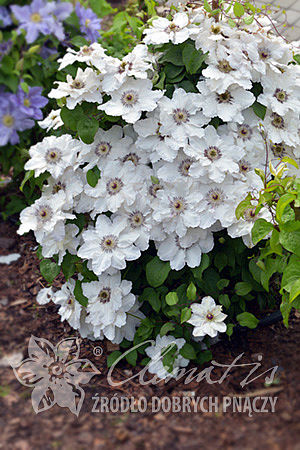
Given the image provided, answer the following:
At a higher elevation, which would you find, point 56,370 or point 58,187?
point 58,187

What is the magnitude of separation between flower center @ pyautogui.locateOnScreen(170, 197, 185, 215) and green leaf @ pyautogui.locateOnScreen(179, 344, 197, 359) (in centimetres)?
50

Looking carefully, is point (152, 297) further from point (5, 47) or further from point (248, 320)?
point (5, 47)

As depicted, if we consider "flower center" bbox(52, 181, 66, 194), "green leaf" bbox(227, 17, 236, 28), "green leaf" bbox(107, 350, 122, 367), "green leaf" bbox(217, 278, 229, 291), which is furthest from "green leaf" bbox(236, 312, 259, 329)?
"green leaf" bbox(227, 17, 236, 28)

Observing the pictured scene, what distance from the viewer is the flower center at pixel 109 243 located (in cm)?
194

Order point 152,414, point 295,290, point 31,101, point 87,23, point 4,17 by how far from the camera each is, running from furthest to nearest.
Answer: point 87,23 < point 31,101 < point 4,17 < point 152,414 < point 295,290

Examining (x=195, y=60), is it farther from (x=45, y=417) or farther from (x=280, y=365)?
(x=45, y=417)

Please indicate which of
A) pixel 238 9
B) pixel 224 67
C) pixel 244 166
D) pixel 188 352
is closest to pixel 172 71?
pixel 224 67

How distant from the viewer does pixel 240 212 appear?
72.2 inches

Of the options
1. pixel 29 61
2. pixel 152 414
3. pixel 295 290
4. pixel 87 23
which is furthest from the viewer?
pixel 87 23

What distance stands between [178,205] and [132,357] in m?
0.62

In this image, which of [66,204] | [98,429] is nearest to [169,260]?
[66,204]

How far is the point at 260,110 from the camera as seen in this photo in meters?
2.00

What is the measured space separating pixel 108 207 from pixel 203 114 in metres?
0.48

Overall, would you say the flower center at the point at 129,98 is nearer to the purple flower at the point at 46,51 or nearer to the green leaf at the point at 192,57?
the green leaf at the point at 192,57
